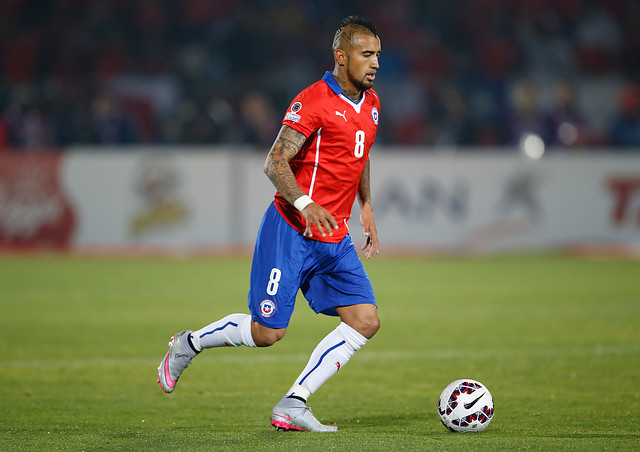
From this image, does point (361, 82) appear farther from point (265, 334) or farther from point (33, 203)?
point (33, 203)

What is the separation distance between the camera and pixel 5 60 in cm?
2186

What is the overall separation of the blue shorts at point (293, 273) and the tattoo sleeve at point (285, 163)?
35cm

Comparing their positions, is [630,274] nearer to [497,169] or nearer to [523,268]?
[523,268]

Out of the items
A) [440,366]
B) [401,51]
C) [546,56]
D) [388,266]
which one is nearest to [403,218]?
[388,266]

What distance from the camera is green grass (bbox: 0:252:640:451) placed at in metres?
5.11

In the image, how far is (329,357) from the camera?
5.43 metres

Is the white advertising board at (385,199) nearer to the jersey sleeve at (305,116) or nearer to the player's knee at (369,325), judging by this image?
the player's knee at (369,325)

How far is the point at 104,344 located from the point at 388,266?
27.5 ft

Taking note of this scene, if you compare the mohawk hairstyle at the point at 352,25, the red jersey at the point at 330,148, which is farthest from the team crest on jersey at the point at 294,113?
the mohawk hairstyle at the point at 352,25

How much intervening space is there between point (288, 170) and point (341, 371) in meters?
2.94

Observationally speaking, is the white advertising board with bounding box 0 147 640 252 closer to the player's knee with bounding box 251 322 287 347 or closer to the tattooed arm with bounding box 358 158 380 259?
the tattooed arm with bounding box 358 158 380 259

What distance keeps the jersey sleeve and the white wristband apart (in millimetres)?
402

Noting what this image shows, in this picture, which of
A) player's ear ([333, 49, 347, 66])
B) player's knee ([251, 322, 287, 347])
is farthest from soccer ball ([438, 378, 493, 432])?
player's ear ([333, 49, 347, 66])

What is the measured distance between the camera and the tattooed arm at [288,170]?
16.5 ft
